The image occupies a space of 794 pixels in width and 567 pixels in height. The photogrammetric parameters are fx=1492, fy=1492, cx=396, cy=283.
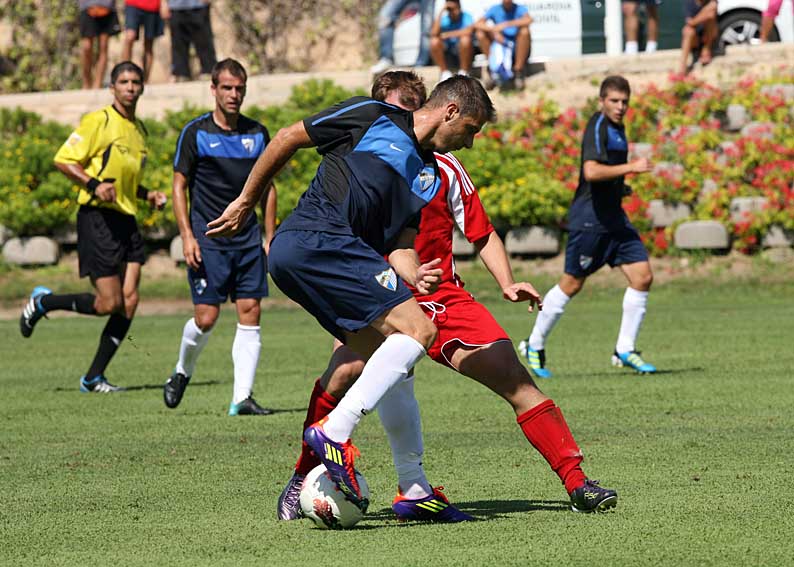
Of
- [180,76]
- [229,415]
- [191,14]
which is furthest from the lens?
[180,76]

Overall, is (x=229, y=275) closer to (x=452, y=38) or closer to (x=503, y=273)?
(x=503, y=273)

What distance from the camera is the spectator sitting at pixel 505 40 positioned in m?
20.6

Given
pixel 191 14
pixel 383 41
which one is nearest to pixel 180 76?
pixel 191 14

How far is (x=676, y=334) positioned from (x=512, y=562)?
9415 millimetres

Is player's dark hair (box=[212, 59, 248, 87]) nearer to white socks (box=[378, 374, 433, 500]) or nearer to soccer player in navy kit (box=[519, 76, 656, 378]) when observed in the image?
soccer player in navy kit (box=[519, 76, 656, 378])

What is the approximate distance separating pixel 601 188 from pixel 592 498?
601 cm

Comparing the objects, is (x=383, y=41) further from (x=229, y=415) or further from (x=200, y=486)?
(x=200, y=486)

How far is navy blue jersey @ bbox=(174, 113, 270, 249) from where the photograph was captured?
10.1m

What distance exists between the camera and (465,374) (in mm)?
6281

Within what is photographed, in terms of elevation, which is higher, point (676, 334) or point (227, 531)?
point (227, 531)

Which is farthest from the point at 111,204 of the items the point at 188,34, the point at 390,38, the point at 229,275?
the point at 188,34

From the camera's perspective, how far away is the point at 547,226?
20.0m

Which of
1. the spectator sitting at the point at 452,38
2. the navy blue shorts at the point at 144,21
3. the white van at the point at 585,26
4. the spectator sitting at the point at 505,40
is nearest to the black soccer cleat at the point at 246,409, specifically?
the spectator sitting at the point at 452,38

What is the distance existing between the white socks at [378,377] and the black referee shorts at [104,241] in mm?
5904
